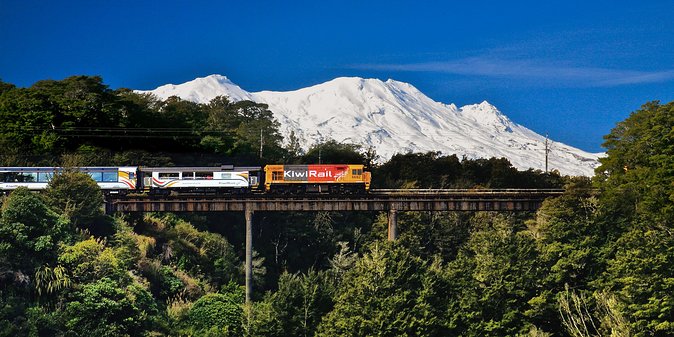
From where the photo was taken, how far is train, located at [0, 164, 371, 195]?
6612 cm

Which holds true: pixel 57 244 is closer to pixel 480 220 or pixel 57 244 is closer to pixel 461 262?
pixel 461 262

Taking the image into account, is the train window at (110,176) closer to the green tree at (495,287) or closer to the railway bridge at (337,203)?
the railway bridge at (337,203)

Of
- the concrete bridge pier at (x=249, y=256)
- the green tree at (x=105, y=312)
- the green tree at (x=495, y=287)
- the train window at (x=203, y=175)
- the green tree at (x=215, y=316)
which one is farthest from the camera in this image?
the train window at (x=203, y=175)

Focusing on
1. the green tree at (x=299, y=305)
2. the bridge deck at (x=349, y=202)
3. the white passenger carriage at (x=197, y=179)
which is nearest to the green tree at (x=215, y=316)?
the green tree at (x=299, y=305)

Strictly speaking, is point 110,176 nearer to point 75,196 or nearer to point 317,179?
point 75,196

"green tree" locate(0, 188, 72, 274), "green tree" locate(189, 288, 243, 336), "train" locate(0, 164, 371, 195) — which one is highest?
"train" locate(0, 164, 371, 195)

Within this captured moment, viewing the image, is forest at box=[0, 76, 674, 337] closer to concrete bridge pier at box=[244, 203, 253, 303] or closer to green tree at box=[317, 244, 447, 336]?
green tree at box=[317, 244, 447, 336]

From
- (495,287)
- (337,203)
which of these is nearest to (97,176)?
(337,203)

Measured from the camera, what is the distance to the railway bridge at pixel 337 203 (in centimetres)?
6369

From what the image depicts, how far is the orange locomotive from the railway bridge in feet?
15.6

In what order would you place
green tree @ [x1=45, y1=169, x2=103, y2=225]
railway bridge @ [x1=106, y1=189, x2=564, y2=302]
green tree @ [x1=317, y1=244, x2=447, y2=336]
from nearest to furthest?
green tree @ [x1=317, y1=244, x2=447, y2=336], green tree @ [x1=45, y1=169, x2=103, y2=225], railway bridge @ [x1=106, y1=189, x2=564, y2=302]

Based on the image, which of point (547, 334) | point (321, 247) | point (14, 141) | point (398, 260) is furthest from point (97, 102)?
point (547, 334)

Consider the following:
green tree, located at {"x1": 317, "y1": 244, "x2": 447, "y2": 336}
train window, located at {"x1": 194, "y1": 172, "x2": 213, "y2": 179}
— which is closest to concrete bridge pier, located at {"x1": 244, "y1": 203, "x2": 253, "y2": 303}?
train window, located at {"x1": 194, "y1": 172, "x2": 213, "y2": 179}

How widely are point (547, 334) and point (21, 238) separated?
3137 centimetres
